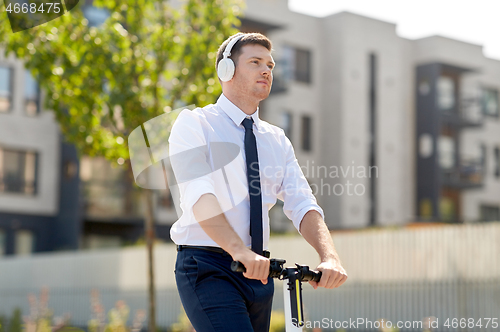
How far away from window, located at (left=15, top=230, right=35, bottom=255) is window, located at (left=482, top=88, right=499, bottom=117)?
25546 mm

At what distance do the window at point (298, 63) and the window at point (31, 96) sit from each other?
11.5 meters

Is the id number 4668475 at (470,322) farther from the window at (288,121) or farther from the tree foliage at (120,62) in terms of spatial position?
the window at (288,121)

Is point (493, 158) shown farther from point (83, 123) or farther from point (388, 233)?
point (83, 123)

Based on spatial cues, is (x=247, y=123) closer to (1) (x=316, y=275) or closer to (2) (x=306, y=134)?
(1) (x=316, y=275)

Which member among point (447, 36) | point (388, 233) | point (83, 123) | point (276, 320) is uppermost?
point (447, 36)

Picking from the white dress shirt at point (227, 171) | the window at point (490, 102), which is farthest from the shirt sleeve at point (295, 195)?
the window at point (490, 102)

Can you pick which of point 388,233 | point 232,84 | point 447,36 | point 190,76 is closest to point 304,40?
point 447,36

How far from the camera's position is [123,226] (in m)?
30.5

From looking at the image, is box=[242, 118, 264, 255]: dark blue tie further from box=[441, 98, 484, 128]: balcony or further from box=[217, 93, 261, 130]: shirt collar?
box=[441, 98, 484, 128]: balcony

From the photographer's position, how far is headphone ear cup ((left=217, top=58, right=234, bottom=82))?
10.8 ft

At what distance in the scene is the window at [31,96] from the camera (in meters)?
28.6

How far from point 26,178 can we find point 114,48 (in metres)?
20.7

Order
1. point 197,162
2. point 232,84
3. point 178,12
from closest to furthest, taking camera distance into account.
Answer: point 197,162 < point 232,84 < point 178,12

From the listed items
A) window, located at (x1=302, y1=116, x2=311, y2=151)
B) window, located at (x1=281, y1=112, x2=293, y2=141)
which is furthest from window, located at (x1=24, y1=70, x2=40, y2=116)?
window, located at (x1=302, y1=116, x2=311, y2=151)
